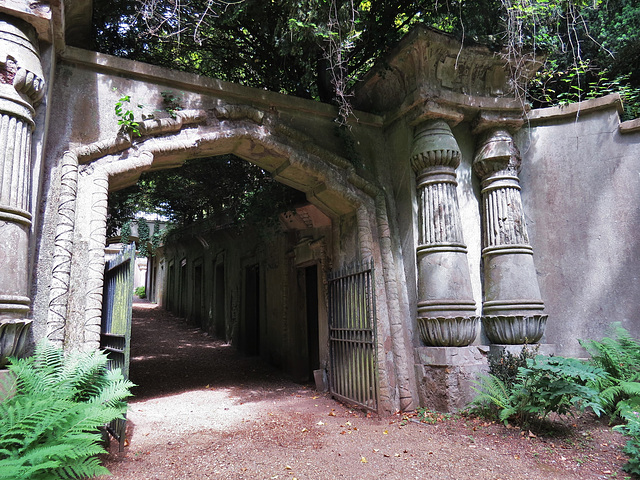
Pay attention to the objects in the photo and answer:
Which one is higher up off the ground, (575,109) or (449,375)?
(575,109)

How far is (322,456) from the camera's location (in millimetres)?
3805

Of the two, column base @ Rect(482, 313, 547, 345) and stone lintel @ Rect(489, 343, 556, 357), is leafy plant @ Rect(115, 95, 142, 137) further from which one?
stone lintel @ Rect(489, 343, 556, 357)

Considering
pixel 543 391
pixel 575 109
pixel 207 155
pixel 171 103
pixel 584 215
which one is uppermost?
pixel 575 109

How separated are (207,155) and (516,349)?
4.20 metres

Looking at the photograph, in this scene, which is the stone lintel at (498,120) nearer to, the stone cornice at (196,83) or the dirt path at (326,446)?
the stone cornice at (196,83)

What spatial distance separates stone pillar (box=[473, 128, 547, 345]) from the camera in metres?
5.15

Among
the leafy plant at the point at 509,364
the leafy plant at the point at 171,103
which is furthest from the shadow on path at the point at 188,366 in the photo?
the leafy plant at the point at 171,103

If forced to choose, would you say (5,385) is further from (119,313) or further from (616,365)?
(616,365)

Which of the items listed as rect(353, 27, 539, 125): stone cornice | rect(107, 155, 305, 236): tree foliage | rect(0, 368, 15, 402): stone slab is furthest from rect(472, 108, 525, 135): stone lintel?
rect(0, 368, 15, 402): stone slab

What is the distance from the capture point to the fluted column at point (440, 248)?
5.08 metres

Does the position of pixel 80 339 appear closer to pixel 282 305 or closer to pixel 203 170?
pixel 203 170

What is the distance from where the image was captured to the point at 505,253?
5.36 metres

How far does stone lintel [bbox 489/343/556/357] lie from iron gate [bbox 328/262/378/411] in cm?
138

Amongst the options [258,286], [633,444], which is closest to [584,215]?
[633,444]
